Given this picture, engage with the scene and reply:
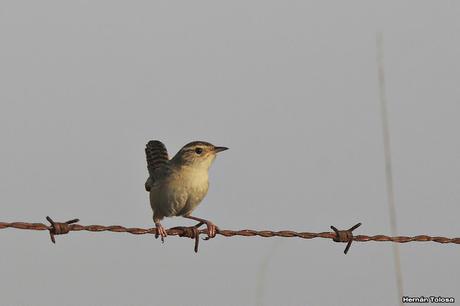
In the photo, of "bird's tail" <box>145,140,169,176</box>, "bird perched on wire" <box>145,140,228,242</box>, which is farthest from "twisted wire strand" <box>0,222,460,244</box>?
"bird's tail" <box>145,140,169,176</box>

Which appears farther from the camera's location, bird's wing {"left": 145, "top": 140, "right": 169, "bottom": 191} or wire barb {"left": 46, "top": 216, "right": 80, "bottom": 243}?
bird's wing {"left": 145, "top": 140, "right": 169, "bottom": 191}

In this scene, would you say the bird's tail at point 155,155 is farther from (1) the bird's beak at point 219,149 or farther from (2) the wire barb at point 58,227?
(2) the wire barb at point 58,227

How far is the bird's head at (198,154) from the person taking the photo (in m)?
9.16

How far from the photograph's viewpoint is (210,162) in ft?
30.7

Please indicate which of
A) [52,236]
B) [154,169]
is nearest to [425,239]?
[52,236]

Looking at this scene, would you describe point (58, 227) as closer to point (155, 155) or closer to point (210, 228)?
point (210, 228)

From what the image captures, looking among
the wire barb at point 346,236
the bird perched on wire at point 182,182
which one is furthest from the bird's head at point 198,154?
the wire barb at point 346,236

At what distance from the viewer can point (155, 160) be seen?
995 centimetres

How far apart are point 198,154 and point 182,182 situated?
453mm

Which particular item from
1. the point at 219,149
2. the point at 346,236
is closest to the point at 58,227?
the point at 346,236

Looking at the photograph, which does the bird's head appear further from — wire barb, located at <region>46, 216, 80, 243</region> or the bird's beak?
wire barb, located at <region>46, 216, 80, 243</region>

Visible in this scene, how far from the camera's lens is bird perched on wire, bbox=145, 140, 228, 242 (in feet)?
29.1

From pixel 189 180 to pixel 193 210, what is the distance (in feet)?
1.30

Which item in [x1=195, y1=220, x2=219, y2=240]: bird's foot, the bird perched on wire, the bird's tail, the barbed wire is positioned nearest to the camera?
the barbed wire
